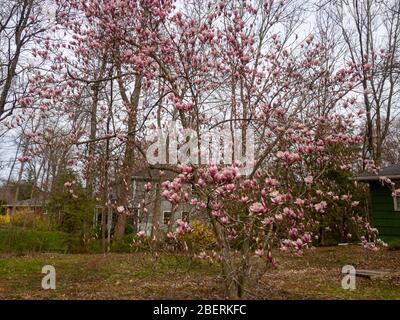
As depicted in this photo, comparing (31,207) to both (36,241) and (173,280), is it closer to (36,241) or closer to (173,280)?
(36,241)

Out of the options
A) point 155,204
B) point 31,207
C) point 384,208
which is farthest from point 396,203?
point 31,207

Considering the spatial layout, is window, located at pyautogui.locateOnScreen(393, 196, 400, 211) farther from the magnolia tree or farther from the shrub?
the shrub

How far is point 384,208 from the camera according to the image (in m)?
12.9

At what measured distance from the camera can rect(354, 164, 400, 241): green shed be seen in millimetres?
12672

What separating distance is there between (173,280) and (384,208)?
28.7ft

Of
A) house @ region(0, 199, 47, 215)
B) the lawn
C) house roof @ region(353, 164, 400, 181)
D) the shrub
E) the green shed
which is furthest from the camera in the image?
house @ region(0, 199, 47, 215)

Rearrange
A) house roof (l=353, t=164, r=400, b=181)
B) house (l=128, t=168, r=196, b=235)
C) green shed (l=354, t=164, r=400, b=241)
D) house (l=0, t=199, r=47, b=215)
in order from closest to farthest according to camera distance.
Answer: house (l=128, t=168, r=196, b=235) → house roof (l=353, t=164, r=400, b=181) → green shed (l=354, t=164, r=400, b=241) → house (l=0, t=199, r=47, b=215)

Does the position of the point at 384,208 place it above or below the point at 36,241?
above

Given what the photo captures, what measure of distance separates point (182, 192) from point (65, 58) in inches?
147

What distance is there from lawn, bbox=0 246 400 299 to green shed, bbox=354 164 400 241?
236 cm

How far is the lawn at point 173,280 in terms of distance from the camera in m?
5.73

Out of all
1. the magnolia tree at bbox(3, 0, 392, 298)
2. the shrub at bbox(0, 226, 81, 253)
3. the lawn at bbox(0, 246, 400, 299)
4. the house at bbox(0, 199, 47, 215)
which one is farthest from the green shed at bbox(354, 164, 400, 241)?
the house at bbox(0, 199, 47, 215)

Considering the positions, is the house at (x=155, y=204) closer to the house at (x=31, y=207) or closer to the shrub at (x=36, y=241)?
the shrub at (x=36, y=241)
